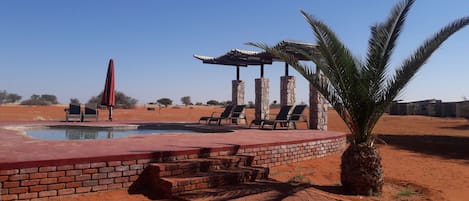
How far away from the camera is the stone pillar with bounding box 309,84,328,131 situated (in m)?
13.6

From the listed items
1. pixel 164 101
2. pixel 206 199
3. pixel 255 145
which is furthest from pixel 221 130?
pixel 164 101

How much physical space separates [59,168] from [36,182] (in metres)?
0.31

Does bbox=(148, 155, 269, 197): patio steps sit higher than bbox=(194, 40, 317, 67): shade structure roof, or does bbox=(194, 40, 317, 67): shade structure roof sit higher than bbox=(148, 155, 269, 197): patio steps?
bbox=(194, 40, 317, 67): shade structure roof

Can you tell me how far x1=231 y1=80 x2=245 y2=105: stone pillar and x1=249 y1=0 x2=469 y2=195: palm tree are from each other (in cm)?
1198

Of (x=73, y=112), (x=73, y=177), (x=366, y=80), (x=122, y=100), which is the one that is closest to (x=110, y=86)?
(x=73, y=112)

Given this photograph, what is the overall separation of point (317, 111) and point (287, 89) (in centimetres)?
240

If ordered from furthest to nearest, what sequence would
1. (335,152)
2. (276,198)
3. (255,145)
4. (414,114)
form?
1. (414,114)
2. (335,152)
3. (255,145)
4. (276,198)

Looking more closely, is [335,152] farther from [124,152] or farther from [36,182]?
[36,182]

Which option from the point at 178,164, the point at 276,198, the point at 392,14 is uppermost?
the point at 392,14

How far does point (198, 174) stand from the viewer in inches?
229

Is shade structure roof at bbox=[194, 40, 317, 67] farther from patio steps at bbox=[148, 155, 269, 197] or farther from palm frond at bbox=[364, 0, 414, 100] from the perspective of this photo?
patio steps at bbox=[148, 155, 269, 197]

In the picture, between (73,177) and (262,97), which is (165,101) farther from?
(73,177)

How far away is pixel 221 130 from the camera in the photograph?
1245 centimetres

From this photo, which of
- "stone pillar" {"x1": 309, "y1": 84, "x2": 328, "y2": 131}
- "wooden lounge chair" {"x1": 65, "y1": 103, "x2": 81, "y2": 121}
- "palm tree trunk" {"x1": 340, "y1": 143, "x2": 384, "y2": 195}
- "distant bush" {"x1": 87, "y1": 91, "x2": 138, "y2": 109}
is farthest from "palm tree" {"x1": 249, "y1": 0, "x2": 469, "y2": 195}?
"distant bush" {"x1": 87, "y1": 91, "x2": 138, "y2": 109}
